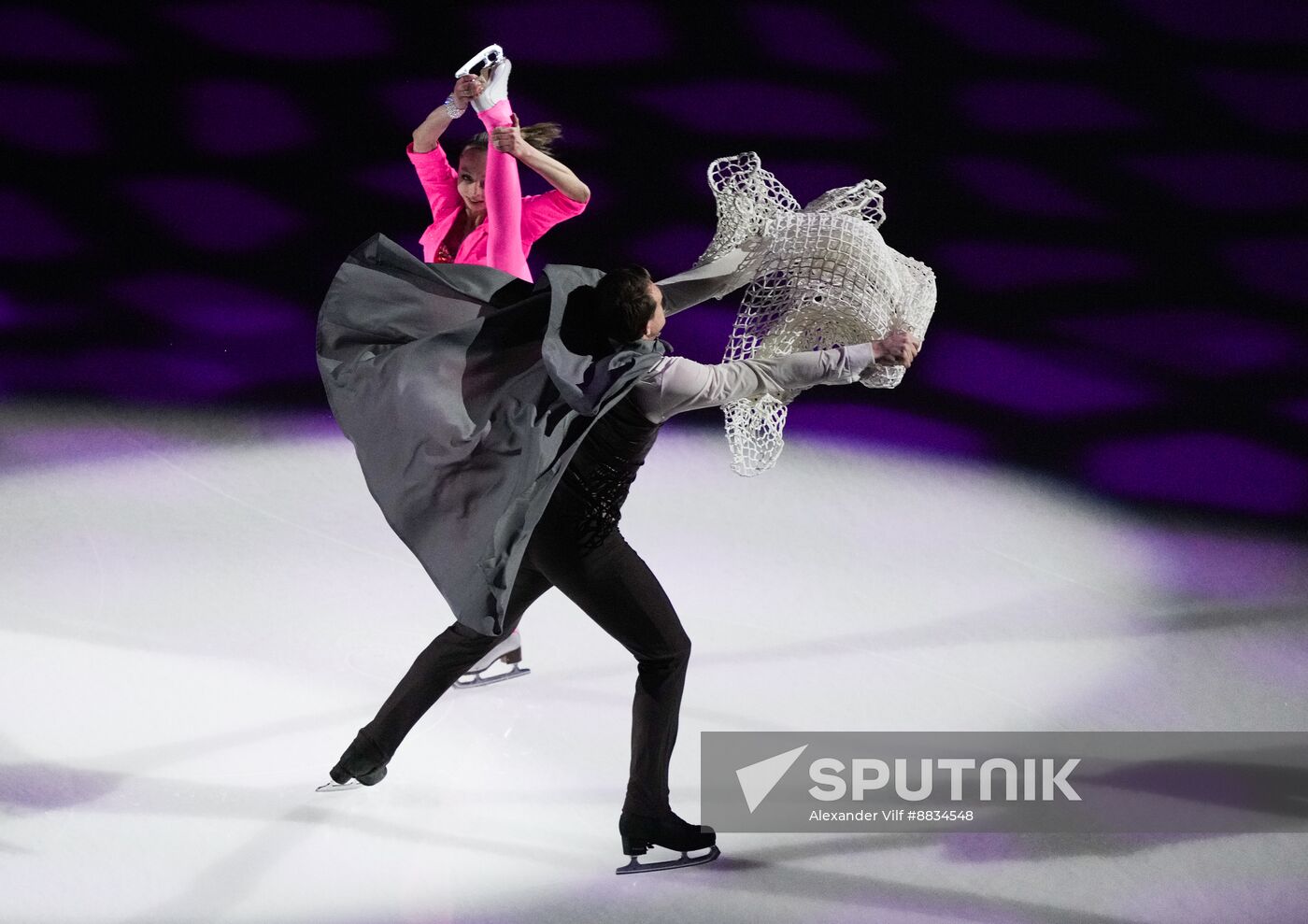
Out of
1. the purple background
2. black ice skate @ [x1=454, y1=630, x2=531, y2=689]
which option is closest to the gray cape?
black ice skate @ [x1=454, y1=630, x2=531, y2=689]

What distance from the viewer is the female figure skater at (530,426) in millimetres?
2775

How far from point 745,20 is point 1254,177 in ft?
6.93

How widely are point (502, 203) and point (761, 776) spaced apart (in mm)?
1499

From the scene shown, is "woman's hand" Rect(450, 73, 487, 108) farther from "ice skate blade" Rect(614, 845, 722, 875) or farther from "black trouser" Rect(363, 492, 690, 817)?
"ice skate blade" Rect(614, 845, 722, 875)

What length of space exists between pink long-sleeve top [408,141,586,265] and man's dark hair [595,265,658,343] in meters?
0.98

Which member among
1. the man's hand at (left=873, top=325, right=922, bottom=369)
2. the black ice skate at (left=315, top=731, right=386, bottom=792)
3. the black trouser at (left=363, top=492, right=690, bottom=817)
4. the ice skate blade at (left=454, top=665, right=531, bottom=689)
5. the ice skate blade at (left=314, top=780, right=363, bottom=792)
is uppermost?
the man's hand at (left=873, top=325, right=922, bottom=369)

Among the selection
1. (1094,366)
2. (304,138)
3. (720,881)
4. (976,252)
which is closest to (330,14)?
(304,138)

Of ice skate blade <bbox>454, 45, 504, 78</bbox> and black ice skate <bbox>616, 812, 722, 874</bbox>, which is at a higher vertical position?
ice skate blade <bbox>454, 45, 504, 78</bbox>

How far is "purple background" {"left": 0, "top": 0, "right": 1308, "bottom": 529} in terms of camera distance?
5719mm

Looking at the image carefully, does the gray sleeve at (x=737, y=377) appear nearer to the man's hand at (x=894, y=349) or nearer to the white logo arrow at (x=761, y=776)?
the man's hand at (x=894, y=349)

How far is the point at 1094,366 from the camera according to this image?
564 cm

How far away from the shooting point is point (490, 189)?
362 cm

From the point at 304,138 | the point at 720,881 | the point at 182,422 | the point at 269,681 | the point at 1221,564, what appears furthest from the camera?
the point at 304,138

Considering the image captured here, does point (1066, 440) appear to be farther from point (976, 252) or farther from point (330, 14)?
point (330, 14)
